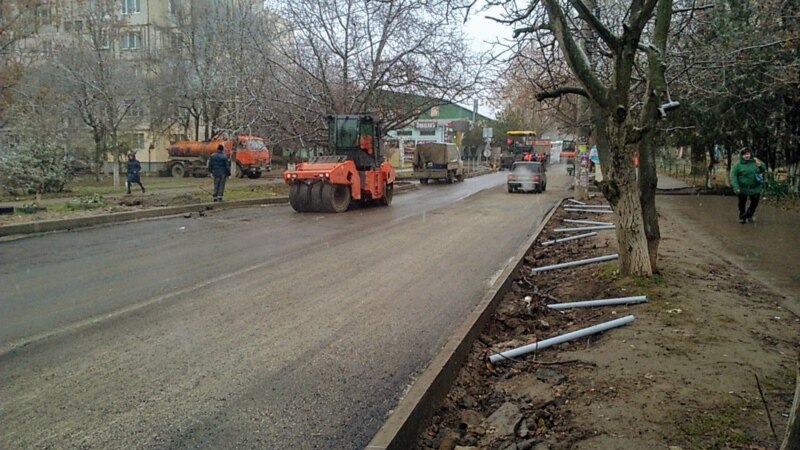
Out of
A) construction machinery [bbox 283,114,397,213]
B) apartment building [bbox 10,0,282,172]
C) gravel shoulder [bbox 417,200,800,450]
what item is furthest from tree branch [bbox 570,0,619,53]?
apartment building [bbox 10,0,282,172]

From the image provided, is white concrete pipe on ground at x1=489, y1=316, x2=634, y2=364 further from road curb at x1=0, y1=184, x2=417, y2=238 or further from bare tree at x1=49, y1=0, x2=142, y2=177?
bare tree at x1=49, y1=0, x2=142, y2=177

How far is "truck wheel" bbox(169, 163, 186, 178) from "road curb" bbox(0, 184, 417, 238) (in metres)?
19.7

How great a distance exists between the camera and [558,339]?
601 centimetres

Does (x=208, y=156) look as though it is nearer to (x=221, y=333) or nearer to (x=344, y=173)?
(x=344, y=173)

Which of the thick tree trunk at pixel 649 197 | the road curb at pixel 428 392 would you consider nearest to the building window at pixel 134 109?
the thick tree trunk at pixel 649 197

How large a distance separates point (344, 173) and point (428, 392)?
16018mm

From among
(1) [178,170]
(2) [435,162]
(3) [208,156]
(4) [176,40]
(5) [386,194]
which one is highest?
(4) [176,40]

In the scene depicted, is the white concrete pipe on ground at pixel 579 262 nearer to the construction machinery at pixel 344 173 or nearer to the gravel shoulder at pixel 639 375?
the gravel shoulder at pixel 639 375

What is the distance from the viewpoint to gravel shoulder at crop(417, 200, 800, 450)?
3979 millimetres

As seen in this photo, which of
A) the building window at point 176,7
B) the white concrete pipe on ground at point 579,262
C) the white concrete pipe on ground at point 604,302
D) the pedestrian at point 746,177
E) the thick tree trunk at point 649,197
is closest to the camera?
the white concrete pipe on ground at point 604,302

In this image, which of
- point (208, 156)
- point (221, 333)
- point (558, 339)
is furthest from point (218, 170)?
point (208, 156)

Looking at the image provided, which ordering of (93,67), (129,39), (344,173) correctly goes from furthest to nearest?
(129,39)
(93,67)
(344,173)

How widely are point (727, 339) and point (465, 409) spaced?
262cm

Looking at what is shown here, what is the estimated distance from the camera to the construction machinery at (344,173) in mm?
19812
